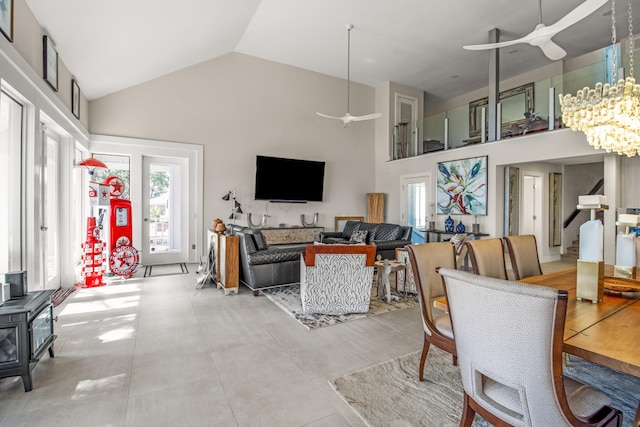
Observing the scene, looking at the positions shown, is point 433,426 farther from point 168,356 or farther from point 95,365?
point 95,365

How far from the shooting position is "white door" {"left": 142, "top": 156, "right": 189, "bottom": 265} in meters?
6.32

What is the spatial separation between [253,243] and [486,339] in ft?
11.7

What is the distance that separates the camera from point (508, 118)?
583cm

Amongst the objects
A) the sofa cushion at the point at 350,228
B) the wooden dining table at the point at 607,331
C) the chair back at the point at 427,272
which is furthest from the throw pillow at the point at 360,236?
the wooden dining table at the point at 607,331

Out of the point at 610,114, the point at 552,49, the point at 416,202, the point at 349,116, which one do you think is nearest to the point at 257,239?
the point at 349,116

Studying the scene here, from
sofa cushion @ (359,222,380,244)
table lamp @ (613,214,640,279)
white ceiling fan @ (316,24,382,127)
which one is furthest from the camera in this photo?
sofa cushion @ (359,222,380,244)

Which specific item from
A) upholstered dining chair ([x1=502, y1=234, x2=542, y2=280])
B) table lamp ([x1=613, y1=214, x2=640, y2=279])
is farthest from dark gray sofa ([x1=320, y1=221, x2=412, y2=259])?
table lamp ([x1=613, y1=214, x2=640, y2=279])

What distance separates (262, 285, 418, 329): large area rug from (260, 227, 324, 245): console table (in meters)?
2.63

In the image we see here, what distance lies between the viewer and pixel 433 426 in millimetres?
1699

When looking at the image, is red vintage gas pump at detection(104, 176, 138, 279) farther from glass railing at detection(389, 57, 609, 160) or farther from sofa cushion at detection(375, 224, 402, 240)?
glass railing at detection(389, 57, 609, 160)

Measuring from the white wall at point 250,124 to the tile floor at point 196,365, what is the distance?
352 cm

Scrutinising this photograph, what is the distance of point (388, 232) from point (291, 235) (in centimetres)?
234

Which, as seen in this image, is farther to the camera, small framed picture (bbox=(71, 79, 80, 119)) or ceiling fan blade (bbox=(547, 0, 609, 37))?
small framed picture (bbox=(71, 79, 80, 119))

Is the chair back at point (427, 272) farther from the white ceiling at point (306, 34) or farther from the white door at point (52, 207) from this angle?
the white door at point (52, 207)
